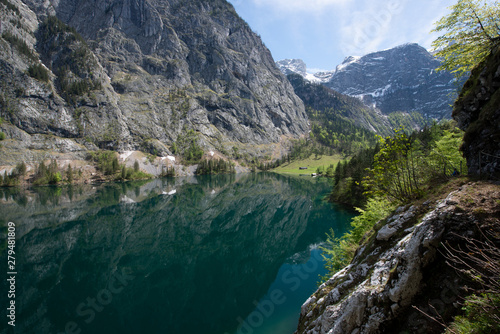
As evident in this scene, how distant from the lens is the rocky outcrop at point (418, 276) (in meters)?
4.79

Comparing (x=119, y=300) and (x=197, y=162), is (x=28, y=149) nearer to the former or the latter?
(x=197, y=162)

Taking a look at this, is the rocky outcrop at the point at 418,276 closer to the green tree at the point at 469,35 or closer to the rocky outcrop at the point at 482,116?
the rocky outcrop at the point at 482,116

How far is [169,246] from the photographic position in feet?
103

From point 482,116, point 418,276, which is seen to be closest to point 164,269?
point 418,276

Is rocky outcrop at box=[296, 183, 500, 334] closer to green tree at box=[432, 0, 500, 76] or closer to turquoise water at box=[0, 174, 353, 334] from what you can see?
green tree at box=[432, 0, 500, 76]

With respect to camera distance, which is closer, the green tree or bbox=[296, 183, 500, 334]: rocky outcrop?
bbox=[296, 183, 500, 334]: rocky outcrop

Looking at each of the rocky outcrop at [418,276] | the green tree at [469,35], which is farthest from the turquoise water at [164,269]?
the green tree at [469,35]

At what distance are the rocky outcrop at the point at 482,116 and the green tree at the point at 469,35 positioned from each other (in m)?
0.46

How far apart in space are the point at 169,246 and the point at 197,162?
137 metres

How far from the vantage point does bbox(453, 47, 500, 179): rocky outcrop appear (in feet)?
22.1

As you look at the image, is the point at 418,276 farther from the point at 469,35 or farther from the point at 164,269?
the point at 164,269

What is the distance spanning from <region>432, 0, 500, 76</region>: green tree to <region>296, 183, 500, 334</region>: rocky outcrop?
6729mm

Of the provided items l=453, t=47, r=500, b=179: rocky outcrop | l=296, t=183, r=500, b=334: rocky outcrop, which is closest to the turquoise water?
l=296, t=183, r=500, b=334: rocky outcrop

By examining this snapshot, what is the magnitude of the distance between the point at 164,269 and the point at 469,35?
29.7 meters
